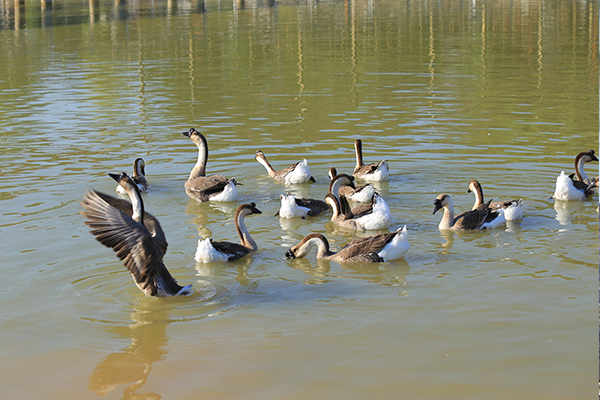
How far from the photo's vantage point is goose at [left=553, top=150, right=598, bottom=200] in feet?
40.9

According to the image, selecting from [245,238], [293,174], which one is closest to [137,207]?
[245,238]

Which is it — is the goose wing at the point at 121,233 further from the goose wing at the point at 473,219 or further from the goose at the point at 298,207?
the goose wing at the point at 473,219

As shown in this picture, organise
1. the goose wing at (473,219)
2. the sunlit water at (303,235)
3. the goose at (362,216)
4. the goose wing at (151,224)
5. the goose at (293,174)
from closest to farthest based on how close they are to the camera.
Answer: the sunlit water at (303,235)
the goose wing at (151,224)
the goose wing at (473,219)
the goose at (362,216)
the goose at (293,174)

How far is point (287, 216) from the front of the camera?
1239 centimetres

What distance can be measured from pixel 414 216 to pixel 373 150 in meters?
5.02

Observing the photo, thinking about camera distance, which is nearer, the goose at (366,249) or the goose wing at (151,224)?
the goose wing at (151,224)

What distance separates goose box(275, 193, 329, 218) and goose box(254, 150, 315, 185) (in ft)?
4.99

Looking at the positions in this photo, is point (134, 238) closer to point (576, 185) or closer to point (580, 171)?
point (576, 185)

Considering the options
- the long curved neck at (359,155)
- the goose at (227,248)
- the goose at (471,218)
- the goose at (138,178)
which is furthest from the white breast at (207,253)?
the long curved neck at (359,155)

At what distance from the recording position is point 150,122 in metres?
21.0

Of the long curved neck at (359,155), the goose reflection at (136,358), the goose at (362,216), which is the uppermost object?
the long curved neck at (359,155)

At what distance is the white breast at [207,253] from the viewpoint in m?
9.91

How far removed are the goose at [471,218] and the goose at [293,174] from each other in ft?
12.4

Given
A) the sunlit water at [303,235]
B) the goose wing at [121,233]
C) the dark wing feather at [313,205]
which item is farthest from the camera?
the dark wing feather at [313,205]
